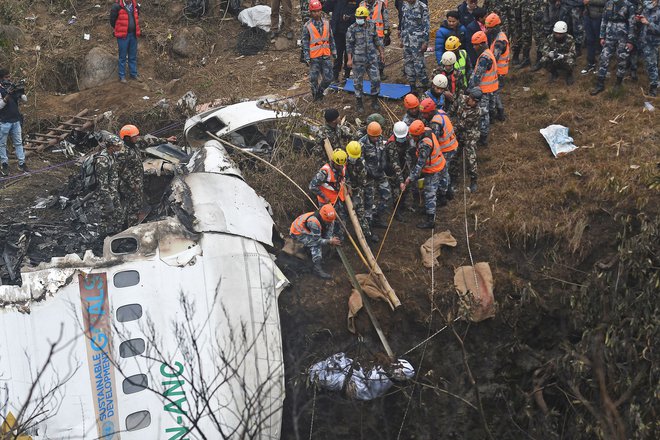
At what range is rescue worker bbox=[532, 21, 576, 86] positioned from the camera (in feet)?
39.2

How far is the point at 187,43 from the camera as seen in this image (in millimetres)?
15883

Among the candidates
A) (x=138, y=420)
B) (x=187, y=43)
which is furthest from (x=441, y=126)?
(x=187, y=43)

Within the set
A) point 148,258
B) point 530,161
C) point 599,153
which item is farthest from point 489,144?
point 148,258

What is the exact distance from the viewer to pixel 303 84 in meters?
14.3

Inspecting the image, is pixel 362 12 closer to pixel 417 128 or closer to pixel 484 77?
pixel 484 77

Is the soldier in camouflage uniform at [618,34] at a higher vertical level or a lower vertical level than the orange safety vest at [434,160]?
higher

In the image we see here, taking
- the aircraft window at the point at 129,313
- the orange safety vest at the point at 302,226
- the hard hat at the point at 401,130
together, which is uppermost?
the hard hat at the point at 401,130

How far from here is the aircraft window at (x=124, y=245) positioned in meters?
8.32

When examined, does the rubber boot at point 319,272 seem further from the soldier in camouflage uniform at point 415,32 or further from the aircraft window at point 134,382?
the soldier in camouflage uniform at point 415,32

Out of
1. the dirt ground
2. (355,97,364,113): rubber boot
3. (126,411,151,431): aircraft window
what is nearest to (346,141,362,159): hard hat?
the dirt ground

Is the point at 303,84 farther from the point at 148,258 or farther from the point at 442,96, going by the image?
the point at 148,258

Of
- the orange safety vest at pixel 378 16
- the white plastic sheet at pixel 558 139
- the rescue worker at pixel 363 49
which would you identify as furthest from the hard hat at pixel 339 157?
the orange safety vest at pixel 378 16

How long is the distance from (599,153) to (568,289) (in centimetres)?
222

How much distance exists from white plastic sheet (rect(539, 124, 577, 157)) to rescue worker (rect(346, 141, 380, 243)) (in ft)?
9.57
